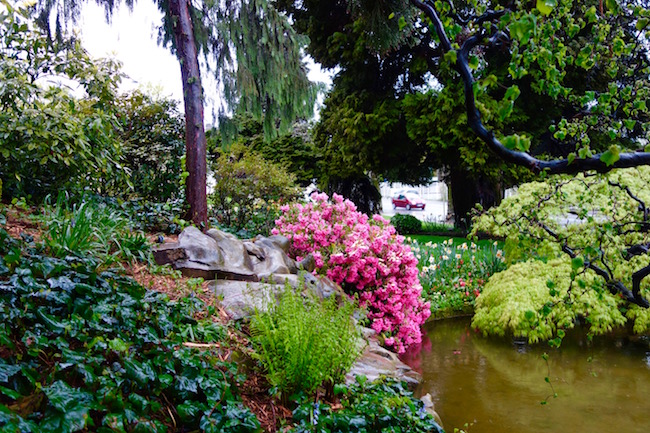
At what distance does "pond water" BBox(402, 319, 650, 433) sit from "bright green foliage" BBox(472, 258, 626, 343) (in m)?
0.29

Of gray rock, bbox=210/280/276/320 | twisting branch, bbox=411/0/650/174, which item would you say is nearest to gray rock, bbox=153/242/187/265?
gray rock, bbox=210/280/276/320

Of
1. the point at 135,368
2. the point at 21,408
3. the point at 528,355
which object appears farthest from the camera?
the point at 528,355

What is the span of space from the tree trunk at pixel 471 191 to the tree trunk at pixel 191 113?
355 inches

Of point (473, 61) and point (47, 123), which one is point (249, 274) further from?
point (473, 61)

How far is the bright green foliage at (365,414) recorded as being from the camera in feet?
7.52

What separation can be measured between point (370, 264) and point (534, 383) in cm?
203

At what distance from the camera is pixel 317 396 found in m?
2.65

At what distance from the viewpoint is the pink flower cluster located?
5309mm

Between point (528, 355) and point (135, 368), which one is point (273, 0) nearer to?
point (528, 355)

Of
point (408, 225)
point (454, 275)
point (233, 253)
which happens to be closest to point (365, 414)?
point (233, 253)

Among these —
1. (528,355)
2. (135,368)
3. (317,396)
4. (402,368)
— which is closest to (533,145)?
(528,355)

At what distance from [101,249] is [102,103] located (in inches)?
106

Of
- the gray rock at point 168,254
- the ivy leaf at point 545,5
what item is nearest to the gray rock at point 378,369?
the gray rock at point 168,254

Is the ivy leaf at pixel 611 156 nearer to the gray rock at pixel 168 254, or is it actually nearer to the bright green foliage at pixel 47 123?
the gray rock at pixel 168 254
